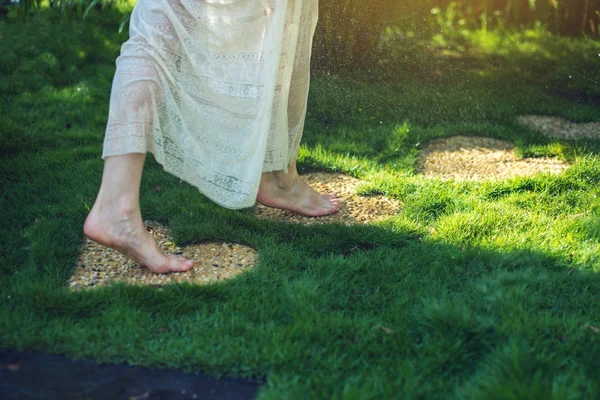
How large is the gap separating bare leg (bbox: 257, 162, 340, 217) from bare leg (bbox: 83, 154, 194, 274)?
742 millimetres

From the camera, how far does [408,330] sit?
7.05ft

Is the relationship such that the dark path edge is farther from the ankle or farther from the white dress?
the white dress

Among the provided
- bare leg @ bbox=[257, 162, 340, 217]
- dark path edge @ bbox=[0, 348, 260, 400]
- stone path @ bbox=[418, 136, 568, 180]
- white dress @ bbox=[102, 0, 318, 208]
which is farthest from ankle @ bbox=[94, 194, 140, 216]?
stone path @ bbox=[418, 136, 568, 180]

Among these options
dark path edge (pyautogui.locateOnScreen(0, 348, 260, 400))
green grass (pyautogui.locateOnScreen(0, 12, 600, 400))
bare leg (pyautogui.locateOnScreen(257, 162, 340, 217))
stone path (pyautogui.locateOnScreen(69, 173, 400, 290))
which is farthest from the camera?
bare leg (pyautogui.locateOnScreen(257, 162, 340, 217))

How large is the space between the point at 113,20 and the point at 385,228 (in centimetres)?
454

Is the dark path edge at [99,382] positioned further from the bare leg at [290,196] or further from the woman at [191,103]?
the bare leg at [290,196]

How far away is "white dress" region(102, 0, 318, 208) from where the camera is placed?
2.44 meters

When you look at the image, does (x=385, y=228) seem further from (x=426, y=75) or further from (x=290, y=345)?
(x=426, y=75)

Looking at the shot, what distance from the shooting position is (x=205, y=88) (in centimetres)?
255

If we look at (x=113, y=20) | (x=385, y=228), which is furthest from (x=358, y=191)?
(x=113, y=20)

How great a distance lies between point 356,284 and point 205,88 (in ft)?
3.00

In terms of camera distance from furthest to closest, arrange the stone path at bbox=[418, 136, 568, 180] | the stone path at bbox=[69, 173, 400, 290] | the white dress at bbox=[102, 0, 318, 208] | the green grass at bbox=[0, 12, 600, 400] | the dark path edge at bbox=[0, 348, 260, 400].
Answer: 1. the stone path at bbox=[418, 136, 568, 180]
2. the stone path at bbox=[69, 173, 400, 290]
3. the white dress at bbox=[102, 0, 318, 208]
4. the green grass at bbox=[0, 12, 600, 400]
5. the dark path edge at bbox=[0, 348, 260, 400]

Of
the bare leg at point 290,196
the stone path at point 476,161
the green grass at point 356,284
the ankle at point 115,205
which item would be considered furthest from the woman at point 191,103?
the stone path at point 476,161

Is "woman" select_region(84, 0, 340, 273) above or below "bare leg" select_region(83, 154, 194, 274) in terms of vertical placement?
above
